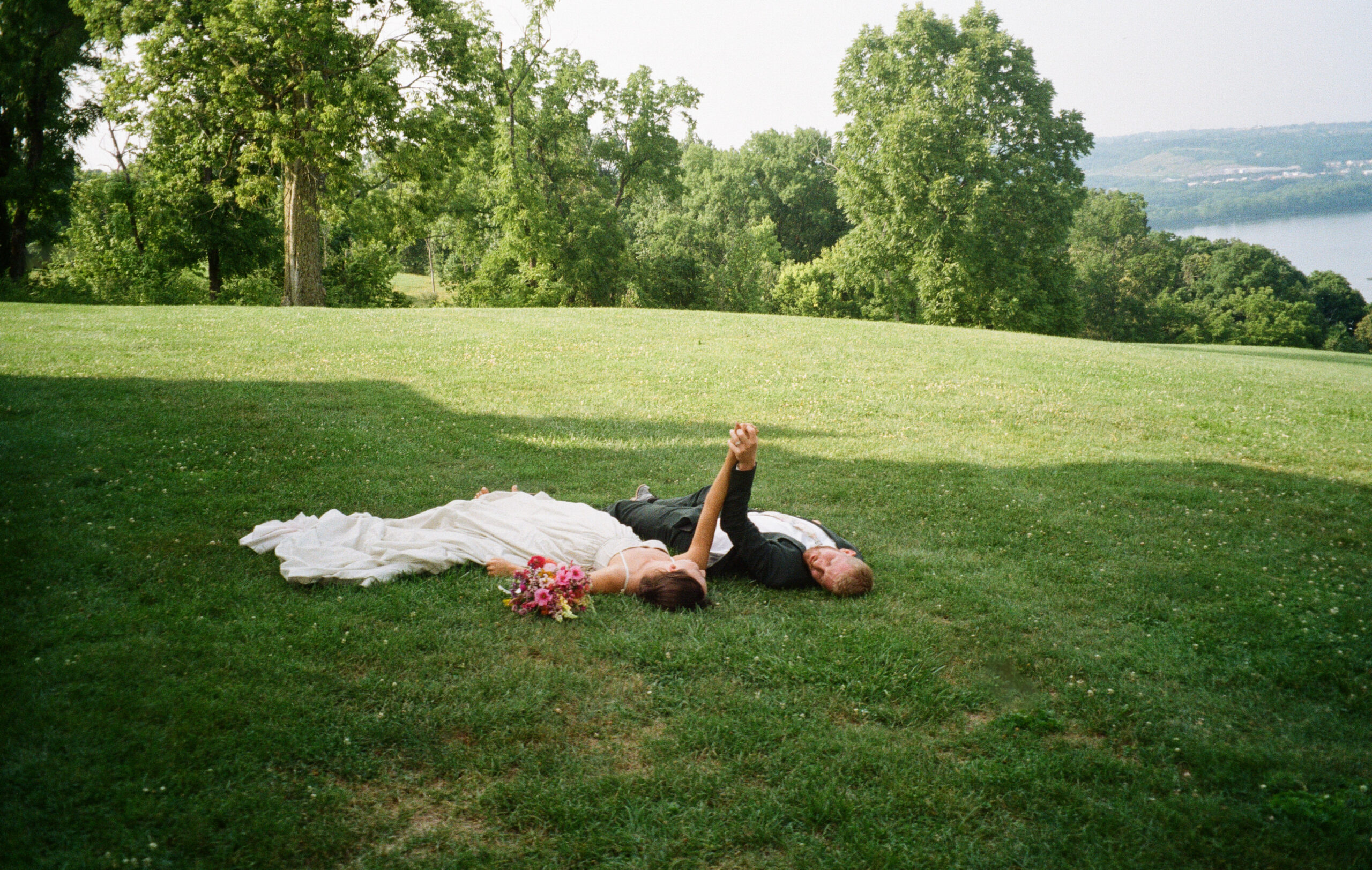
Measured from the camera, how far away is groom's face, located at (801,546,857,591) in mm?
6480

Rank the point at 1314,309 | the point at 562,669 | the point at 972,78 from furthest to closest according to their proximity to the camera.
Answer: the point at 1314,309, the point at 972,78, the point at 562,669

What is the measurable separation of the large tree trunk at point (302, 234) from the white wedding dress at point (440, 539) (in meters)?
23.0

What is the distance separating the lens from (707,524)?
20.7 feet

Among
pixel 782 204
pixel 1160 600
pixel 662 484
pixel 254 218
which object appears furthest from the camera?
pixel 782 204

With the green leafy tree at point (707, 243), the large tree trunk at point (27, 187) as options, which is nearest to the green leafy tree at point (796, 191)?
the green leafy tree at point (707, 243)

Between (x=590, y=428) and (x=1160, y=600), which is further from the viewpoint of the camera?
(x=590, y=428)

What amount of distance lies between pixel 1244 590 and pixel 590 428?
8420 millimetres

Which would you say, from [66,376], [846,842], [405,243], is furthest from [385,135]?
[846,842]

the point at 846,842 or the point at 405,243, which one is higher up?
the point at 405,243

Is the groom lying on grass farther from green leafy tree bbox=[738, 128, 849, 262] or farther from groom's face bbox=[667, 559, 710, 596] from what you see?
green leafy tree bbox=[738, 128, 849, 262]

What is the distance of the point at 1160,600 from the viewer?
654cm

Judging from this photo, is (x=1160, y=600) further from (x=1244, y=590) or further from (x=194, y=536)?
(x=194, y=536)

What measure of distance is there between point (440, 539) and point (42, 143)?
33605 mm

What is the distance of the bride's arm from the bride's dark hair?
37 cm
